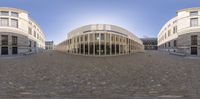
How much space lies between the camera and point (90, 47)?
29.5m

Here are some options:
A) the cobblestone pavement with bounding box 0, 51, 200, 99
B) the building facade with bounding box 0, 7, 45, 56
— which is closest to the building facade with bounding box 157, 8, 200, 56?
the cobblestone pavement with bounding box 0, 51, 200, 99

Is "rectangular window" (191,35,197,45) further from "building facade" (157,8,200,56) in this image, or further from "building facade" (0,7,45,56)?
"building facade" (0,7,45,56)

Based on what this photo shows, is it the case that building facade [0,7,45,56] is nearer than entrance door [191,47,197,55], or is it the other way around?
entrance door [191,47,197,55]

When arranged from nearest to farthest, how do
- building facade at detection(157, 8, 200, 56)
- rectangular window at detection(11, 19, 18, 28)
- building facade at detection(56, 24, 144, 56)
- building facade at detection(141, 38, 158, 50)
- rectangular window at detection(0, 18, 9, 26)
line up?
building facade at detection(56, 24, 144, 56), building facade at detection(157, 8, 200, 56), rectangular window at detection(0, 18, 9, 26), rectangular window at detection(11, 19, 18, 28), building facade at detection(141, 38, 158, 50)

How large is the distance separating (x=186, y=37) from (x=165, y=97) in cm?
3503

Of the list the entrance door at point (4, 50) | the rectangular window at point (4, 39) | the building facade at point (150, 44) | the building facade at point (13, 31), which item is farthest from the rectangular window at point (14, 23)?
the building facade at point (150, 44)

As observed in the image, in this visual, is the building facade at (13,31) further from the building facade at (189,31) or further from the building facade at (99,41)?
the building facade at (189,31)

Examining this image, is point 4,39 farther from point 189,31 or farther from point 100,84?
point 189,31

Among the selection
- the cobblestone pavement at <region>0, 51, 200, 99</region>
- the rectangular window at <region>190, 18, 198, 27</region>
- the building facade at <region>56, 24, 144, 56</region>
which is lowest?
the cobblestone pavement at <region>0, 51, 200, 99</region>

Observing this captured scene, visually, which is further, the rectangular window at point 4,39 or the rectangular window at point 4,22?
the rectangular window at point 4,22

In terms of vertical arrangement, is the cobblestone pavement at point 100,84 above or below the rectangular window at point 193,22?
below

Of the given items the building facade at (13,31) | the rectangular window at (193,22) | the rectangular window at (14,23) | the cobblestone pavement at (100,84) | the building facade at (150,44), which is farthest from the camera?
the building facade at (150,44)

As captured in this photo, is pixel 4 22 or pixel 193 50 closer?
pixel 193 50

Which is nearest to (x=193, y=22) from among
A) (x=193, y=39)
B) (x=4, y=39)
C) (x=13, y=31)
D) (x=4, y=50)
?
(x=193, y=39)
